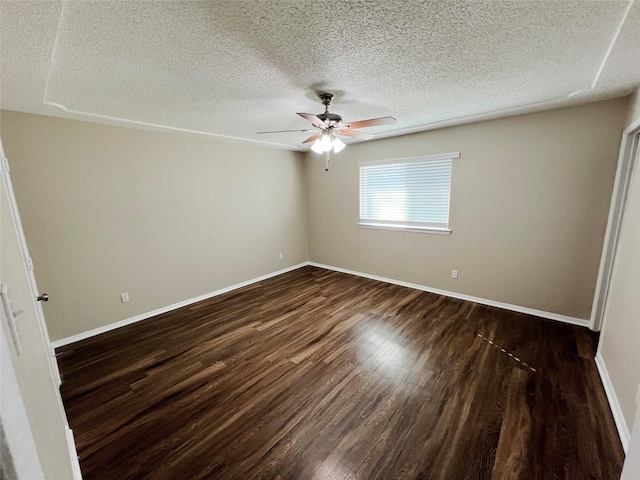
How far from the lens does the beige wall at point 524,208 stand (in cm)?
261

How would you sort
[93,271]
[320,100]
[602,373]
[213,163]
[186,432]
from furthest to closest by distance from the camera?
[213,163] < [93,271] < [320,100] < [602,373] < [186,432]

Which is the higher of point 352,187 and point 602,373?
point 352,187

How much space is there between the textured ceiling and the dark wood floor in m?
2.35

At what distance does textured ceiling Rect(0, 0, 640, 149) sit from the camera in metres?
1.23

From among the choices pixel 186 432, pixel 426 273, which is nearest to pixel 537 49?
pixel 426 273

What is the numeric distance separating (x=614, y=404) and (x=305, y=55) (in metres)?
3.11

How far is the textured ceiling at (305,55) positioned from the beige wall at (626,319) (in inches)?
39.8

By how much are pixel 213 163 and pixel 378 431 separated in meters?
3.75

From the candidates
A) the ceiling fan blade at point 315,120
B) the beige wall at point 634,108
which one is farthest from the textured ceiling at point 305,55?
the ceiling fan blade at point 315,120

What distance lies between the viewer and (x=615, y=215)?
249cm

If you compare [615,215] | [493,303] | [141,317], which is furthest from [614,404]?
[141,317]

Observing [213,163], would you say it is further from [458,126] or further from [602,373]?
[602,373]

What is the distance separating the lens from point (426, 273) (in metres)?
3.88

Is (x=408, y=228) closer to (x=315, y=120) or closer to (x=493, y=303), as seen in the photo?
(x=493, y=303)
